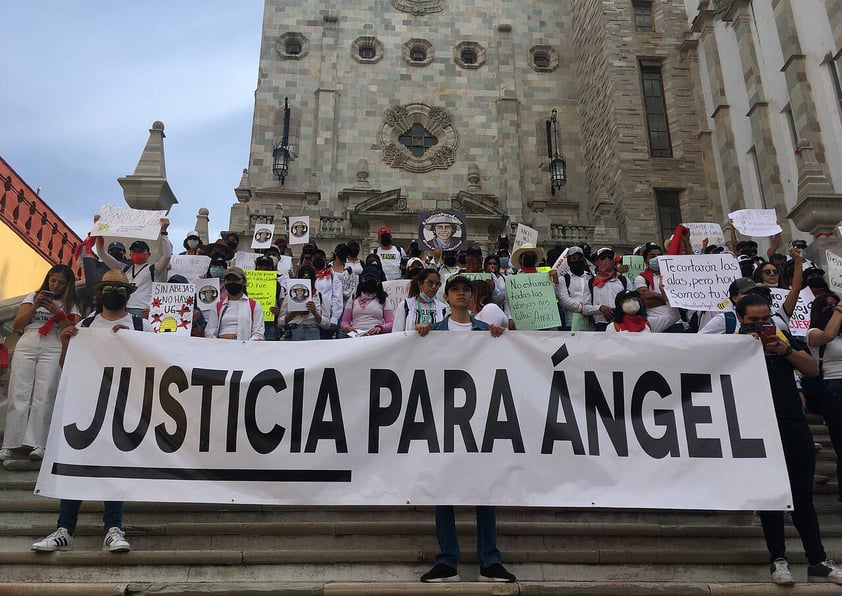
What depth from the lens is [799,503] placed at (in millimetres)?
5012

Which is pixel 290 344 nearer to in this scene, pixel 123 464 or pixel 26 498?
pixel 123 464

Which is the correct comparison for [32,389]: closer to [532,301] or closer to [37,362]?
[37,362]

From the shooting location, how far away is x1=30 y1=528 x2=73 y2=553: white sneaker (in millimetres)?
5070

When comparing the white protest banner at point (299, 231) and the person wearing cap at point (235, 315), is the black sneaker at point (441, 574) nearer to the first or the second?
the person wearing cap at point (235, 315)

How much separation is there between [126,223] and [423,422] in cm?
604

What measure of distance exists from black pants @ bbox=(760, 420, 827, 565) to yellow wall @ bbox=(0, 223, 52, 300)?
1914 cm

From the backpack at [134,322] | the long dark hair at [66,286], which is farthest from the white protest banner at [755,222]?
the long dark hair at [66,286]

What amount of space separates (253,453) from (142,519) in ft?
5.09

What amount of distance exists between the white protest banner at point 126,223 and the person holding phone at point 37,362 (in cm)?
213

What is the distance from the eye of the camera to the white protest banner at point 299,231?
1249 cm

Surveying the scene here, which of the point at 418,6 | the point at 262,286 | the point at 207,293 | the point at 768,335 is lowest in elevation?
the point at 768,335

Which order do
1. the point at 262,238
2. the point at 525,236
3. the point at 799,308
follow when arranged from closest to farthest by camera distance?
the point at 799,308 < the point at 525,236 < the point at 262,238

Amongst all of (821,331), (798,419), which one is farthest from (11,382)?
(821,331)

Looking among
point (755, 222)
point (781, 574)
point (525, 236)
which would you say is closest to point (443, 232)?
point (525, 236)
